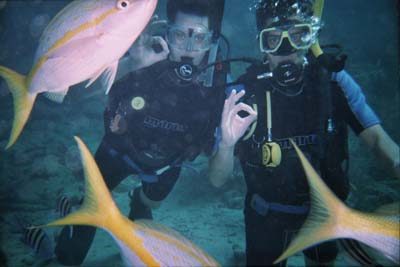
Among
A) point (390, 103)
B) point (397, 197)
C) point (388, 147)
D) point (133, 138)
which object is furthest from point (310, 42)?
point (390, 103)

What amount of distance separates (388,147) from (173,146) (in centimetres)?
253

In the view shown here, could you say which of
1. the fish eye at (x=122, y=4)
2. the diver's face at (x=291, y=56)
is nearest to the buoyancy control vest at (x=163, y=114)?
the diver's face at (x=291, y=56)

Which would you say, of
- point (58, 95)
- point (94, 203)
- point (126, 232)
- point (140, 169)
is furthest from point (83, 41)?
point (140, 169)

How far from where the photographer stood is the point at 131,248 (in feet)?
4.63

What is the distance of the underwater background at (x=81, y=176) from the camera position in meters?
5.74

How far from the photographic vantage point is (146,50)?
3.27 metres

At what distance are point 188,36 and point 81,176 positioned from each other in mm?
6950

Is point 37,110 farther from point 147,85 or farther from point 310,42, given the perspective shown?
point 310,42

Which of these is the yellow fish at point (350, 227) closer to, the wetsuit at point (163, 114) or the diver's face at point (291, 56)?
the diver's face at point (291, 56)

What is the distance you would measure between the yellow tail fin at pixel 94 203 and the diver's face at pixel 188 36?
2.64 metres

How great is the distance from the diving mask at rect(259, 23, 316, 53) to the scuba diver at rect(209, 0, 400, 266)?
1 centimetres

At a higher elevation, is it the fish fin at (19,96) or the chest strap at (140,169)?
the fish fin at (19,96)

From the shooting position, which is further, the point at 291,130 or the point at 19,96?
the point at 291,130

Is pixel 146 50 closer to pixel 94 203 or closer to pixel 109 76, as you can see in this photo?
pixel 109 76
